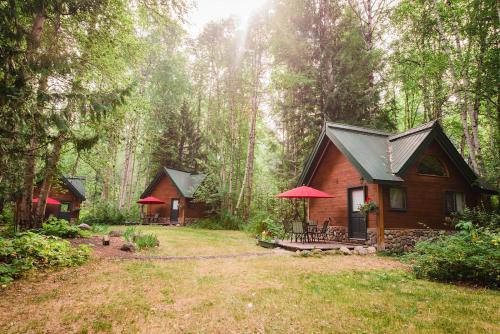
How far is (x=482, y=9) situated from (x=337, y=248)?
44.5ft

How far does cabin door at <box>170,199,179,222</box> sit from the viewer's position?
88.1 ft

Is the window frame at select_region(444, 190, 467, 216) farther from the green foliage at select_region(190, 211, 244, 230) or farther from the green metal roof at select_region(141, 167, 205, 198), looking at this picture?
the green metal roof at select_region(141, 167, 205, 198)

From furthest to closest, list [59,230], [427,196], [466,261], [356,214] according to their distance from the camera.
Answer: [356,214] → [427,196] → [59,230] → [466,261]

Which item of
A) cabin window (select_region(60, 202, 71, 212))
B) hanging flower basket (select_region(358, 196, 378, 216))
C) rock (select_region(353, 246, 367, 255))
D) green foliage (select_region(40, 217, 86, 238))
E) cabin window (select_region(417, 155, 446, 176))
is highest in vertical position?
cabin window (select_region(417, 155, 446, 176))

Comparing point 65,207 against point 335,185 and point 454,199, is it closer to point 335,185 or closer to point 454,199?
point 335,185

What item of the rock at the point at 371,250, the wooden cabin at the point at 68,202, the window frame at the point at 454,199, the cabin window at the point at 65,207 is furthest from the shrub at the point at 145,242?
the cabin window at the point at 65,207

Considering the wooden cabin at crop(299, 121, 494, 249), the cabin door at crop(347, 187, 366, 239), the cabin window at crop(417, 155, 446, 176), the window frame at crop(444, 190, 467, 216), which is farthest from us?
the window frame at crop(444, 190, 467, 216)

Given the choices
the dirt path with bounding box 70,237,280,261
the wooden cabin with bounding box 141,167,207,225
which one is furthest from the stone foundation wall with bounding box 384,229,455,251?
the wooden cabin with bounding box 141,167,207,225

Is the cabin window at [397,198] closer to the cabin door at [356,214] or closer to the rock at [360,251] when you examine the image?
the cabin door at [356,214]

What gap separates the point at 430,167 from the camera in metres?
13.2

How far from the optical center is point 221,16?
22031 millimetres

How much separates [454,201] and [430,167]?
2034mm

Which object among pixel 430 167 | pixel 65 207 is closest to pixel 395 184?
pixel 430 167

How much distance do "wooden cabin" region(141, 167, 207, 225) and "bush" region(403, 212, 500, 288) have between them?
64.9ft
